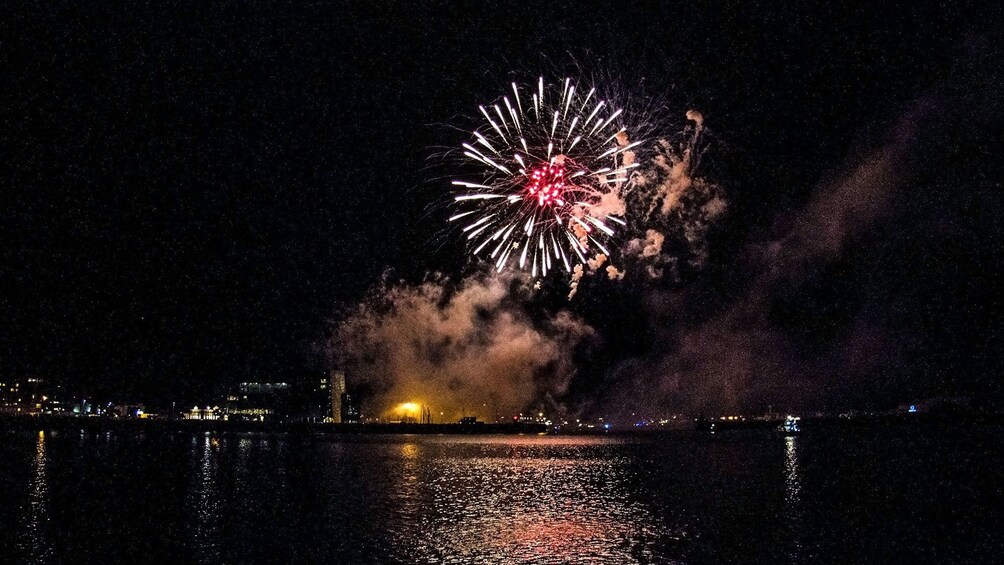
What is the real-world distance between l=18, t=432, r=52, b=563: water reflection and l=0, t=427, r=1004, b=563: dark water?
0.17 ft

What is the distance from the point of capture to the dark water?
42.8ft

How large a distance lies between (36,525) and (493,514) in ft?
30.6

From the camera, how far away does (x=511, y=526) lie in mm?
15750

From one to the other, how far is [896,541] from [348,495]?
13520 mm

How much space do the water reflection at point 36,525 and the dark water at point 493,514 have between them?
0.05 metres

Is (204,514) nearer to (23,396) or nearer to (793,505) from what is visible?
(793,505)

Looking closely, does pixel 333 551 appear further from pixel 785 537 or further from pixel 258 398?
pixel 258 398

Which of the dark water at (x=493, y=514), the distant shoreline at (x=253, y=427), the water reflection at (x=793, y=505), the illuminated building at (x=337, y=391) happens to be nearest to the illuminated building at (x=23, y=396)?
the distant shoreline at (x=253, y=427)

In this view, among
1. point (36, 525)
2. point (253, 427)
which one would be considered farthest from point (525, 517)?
point (253, 427)

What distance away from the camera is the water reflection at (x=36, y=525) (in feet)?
41.4

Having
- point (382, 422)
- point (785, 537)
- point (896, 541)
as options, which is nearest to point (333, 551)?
point (785, 537)

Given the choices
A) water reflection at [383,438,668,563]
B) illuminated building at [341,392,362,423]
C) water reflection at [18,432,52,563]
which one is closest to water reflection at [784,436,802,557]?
water reflection at [383,438,668,563]

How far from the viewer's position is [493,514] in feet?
57.6

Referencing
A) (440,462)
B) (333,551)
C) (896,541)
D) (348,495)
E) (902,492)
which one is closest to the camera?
(333,551)
